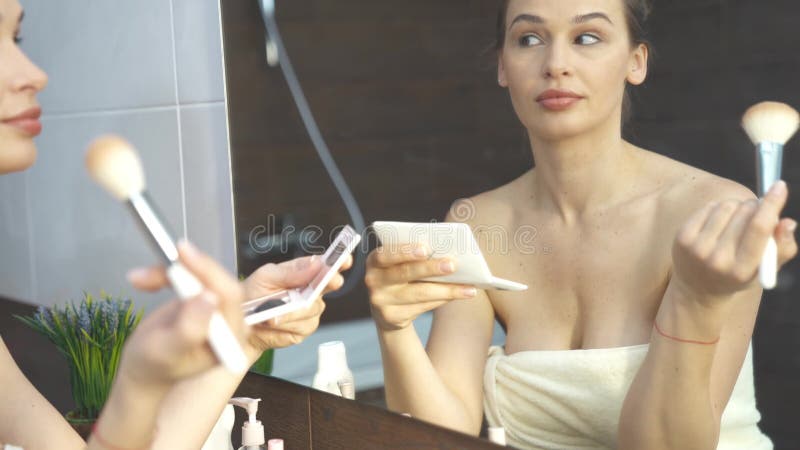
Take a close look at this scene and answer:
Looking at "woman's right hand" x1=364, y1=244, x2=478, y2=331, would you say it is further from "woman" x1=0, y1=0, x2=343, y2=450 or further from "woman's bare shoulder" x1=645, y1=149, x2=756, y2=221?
"woman's bare shoulder" x1=645, y1=149, x2=756, y2=221

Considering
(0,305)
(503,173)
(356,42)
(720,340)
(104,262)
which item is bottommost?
(0,305)

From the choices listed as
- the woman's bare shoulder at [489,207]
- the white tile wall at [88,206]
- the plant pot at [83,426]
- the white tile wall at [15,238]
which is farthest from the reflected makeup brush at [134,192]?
the white tile wall at [15,238]

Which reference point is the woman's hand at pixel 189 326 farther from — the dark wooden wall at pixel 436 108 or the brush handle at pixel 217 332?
the dark wooden wall at pixel 436 108

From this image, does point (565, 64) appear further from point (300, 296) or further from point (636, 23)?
point (300, 296)

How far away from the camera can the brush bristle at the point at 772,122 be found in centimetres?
75

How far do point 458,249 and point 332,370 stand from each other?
0.27m

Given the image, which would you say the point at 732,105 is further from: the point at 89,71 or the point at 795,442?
the point at 89,71

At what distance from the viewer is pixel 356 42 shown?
3.76 ft

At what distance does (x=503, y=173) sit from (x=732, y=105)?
274 millimetres

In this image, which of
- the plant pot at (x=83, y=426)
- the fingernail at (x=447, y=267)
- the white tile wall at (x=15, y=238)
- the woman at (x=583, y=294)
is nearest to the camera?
the woman at (x=583, y=294)

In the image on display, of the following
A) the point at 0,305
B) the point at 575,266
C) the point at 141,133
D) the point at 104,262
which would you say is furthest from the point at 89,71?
the point at 575,266

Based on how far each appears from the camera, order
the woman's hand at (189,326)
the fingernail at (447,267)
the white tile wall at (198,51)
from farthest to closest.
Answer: the white tile wall at (198,51), the fingernail at (447,267), the woman's hand at (189,326)

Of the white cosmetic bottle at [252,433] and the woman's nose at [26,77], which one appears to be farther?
the white cosmetic bottle at [252,433]

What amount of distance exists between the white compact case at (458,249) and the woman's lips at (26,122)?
342 mm
